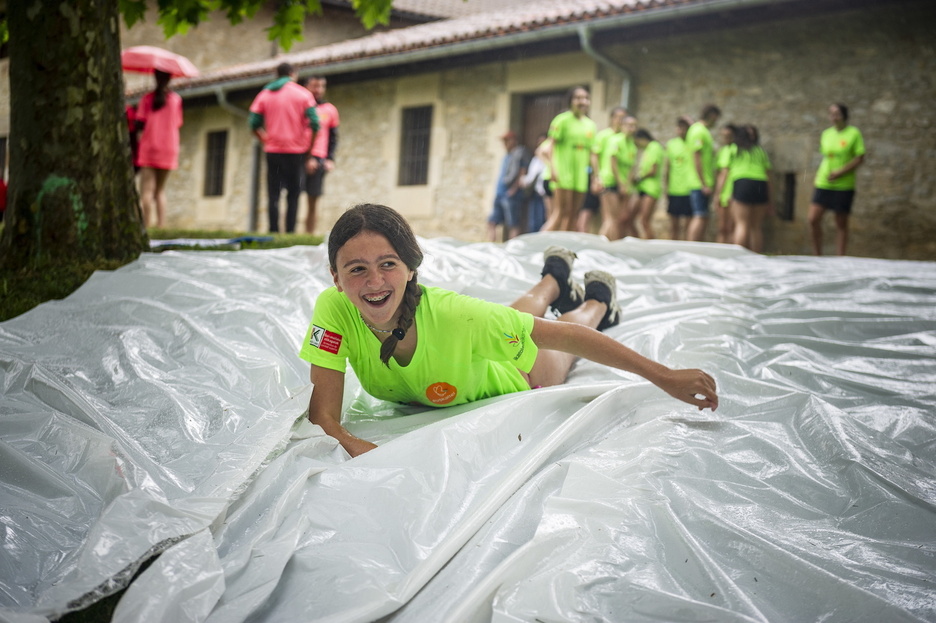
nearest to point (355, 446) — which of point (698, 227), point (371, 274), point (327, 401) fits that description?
point (327, 401)

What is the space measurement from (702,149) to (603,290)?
5.37m

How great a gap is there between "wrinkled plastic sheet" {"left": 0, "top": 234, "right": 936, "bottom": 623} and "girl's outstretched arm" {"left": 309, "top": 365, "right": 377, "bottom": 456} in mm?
56

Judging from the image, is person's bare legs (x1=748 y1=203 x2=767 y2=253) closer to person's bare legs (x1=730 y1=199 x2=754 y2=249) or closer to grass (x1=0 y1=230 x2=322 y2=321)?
person's bare legs (x1=730 y1=199 x2=754 y2=249)

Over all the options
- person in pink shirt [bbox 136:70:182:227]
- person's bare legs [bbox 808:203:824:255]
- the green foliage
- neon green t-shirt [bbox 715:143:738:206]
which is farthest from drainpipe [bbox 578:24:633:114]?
person in pink shirt [bbox 136:70:182:227]

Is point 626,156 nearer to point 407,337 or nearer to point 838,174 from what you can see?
point 838,174

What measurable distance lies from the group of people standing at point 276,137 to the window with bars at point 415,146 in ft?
12.6

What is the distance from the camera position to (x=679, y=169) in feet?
29.6

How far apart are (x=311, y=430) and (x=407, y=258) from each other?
0.62 meters

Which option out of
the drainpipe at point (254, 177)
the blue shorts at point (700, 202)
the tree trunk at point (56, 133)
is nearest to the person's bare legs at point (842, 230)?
the blue shorts at point (700, 202)

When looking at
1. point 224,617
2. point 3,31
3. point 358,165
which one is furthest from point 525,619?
point 358,165

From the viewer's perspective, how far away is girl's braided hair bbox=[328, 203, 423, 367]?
96.7 inches

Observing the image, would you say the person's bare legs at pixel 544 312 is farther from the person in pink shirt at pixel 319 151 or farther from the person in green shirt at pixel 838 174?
the person in green shirt at pixel 838 174

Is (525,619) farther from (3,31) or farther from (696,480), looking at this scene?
(3,31)

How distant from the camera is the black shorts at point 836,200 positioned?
26.9ft
